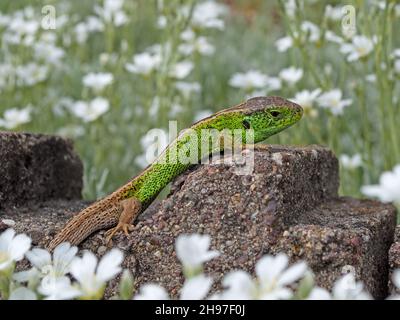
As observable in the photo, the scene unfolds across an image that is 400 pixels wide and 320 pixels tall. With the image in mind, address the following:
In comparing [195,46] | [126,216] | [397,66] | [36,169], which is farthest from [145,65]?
[126,216]

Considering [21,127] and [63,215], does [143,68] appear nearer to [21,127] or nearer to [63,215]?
[21,127]

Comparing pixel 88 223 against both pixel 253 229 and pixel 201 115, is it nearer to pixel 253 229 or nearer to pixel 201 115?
pixel 253 229

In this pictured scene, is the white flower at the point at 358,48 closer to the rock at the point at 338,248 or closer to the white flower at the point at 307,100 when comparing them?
the white flower at the point at 307,100

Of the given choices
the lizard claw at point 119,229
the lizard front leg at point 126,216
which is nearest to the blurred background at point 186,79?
the lizard front leg at point 126,216

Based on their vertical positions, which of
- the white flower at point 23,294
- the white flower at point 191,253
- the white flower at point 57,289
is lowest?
the white flower at point 23,294

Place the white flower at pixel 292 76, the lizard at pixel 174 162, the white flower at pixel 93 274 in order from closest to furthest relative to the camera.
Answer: the white flower at pixel 93 274 < the lizard at pixel 174 162 < the white flower at pixel 292 76
